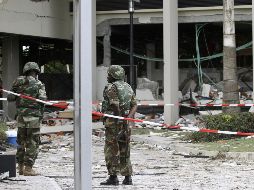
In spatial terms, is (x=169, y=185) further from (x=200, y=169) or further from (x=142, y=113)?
(x=142, y=113)

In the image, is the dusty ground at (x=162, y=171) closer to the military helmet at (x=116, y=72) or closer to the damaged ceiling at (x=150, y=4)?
the military helmet at (x=116, y=72)

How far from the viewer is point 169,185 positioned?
345 inches

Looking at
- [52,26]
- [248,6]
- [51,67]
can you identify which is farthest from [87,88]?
[51,67]

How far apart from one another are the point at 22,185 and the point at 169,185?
80.6 inches

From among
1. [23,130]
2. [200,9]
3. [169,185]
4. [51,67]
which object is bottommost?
[169,185]

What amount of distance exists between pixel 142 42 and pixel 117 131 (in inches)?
707

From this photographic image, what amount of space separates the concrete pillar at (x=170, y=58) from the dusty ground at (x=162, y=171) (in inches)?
228

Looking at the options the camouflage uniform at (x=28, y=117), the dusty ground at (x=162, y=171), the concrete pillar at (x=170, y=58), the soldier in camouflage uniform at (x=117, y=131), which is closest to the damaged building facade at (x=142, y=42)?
the concrete pillar at (x=170, y=58)

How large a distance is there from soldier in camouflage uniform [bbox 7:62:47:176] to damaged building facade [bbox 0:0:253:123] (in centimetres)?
1043

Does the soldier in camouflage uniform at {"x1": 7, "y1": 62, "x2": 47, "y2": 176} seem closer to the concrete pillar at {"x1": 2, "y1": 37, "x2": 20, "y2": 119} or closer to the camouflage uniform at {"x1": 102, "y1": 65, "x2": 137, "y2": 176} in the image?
the camouflage uniform at {"x1": 102, "y1": 65, "x2": 137, "y2": 176}

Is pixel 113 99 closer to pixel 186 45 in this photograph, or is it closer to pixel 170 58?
pixel 170 58

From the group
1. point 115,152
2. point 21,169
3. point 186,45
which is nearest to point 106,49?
point 186,45

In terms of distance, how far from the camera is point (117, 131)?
8703 millimetres

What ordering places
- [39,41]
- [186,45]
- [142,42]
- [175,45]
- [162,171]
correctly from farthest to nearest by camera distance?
[142,42], [186,45], [39,41], [175,45], [162,171]
